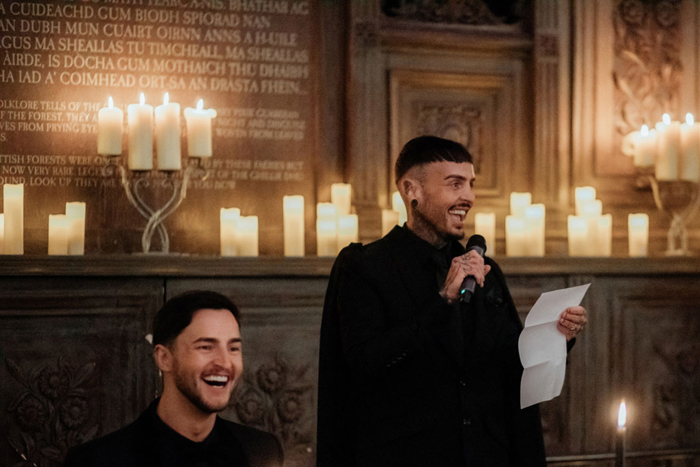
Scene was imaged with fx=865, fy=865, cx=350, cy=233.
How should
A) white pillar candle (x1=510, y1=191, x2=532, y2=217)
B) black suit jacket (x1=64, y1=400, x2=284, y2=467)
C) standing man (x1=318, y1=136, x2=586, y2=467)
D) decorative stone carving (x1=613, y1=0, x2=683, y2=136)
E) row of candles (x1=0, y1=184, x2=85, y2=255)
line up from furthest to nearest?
decorative stone carving (x1=613, y1=0, x2=683, y2=136) → white pillar candle (x1=510, y1=191, x2=532, y2=217) → row of candles (x1=0, y1=184, x2=85, y2=255) → standing man (x1=318, y1=136, x2=586, y2=467) → black suit jacket (x1=64, y1=400, x2=284, y2=467)

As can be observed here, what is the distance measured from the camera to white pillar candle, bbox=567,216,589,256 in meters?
4.79

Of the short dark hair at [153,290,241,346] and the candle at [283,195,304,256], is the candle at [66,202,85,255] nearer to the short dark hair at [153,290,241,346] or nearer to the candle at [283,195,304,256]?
the candle at [283,195,304,256]

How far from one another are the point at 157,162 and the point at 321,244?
0.94m

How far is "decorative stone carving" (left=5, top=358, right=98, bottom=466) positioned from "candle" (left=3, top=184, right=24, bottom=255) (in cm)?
63

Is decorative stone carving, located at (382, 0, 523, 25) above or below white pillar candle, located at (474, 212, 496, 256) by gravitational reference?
above

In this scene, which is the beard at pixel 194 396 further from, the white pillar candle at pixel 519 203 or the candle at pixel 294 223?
the white pillar candle at pixel 519 203

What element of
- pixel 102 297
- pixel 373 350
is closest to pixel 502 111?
pixel 102 297

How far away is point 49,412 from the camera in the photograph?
393cm

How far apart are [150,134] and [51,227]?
2.20 feet

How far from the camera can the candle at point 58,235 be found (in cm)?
427

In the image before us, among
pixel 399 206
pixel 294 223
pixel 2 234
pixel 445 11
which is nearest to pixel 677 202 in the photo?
pixel 399 206

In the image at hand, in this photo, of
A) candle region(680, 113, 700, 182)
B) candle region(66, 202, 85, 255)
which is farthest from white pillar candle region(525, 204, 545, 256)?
candle region(66, 202, 85, 255)

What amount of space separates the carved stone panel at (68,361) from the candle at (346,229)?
1.00m

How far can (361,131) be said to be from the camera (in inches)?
197
